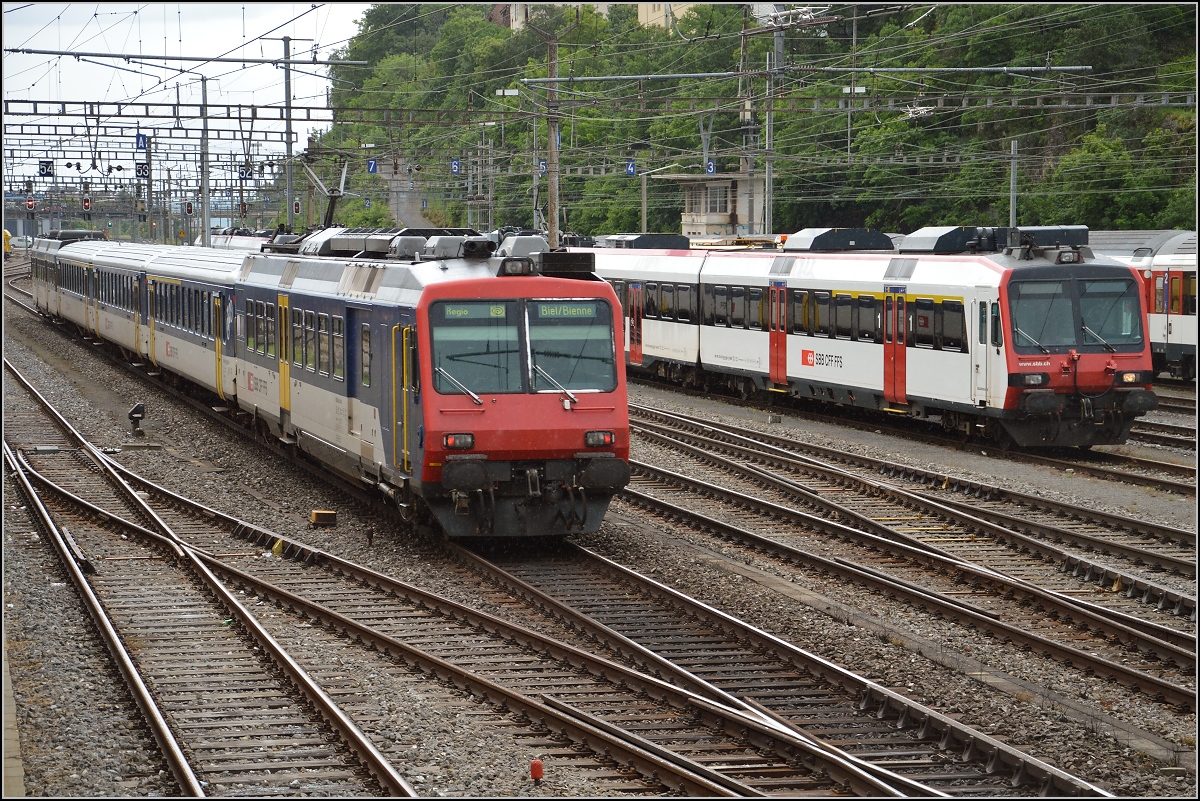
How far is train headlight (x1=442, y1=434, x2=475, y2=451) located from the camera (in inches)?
573

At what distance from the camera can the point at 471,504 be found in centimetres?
1502

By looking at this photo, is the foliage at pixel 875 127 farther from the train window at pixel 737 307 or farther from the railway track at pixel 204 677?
the railway track at pixel 204 677

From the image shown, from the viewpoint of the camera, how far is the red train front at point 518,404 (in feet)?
48.1

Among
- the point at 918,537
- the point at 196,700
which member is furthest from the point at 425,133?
the point at 196,700

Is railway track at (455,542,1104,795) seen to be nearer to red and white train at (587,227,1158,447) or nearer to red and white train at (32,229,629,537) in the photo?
red and white train at (32,229,629,537)

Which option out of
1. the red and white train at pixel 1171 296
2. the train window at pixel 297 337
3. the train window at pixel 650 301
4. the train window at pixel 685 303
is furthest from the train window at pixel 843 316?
the train window at pixel 297 337

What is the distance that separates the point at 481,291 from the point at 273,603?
3.57 metres

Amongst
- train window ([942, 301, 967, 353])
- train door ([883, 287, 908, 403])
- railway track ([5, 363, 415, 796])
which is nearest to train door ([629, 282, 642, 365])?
train door ([883, 287, 908, 403])

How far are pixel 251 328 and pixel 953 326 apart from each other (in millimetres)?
10629

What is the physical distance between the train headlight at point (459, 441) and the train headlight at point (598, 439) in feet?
3.67

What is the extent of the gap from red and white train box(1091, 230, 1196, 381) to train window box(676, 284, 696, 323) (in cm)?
932

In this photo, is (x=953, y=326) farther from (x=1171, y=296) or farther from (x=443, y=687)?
(x=443, y=687)

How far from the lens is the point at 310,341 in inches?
761

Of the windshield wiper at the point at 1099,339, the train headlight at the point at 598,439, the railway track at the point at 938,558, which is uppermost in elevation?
the windshield wiper at the point at 1099,339
